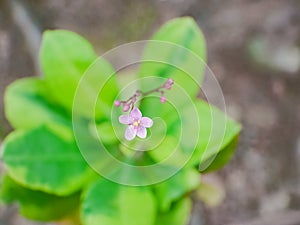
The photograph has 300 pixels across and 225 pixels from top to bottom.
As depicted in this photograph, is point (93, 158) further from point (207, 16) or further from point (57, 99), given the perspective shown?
point (207, 16)

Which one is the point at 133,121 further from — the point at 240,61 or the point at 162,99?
the point at 240,61

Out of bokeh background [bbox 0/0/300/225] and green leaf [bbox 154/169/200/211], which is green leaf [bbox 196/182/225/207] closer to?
bokeh background [bbox 0/0/300/225]

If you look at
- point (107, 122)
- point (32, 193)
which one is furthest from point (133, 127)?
point (32, 193)

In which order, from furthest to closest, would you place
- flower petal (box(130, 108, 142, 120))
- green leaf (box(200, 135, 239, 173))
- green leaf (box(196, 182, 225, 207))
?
1. green leaf (box(196, 182, 225, 207))
2. green leaf (box(200, 135, 239, 173))
3. flower petal (box(130, 108, 142, 120))

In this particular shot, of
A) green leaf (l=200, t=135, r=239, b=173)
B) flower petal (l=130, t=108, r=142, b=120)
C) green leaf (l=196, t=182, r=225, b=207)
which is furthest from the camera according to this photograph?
green leaf (l=196, t=182, r=225, b=207)

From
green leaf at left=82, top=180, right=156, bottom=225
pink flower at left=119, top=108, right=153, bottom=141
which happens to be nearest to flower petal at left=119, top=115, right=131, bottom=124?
pink flower at left=119, top=108, right=153, bottom=141
